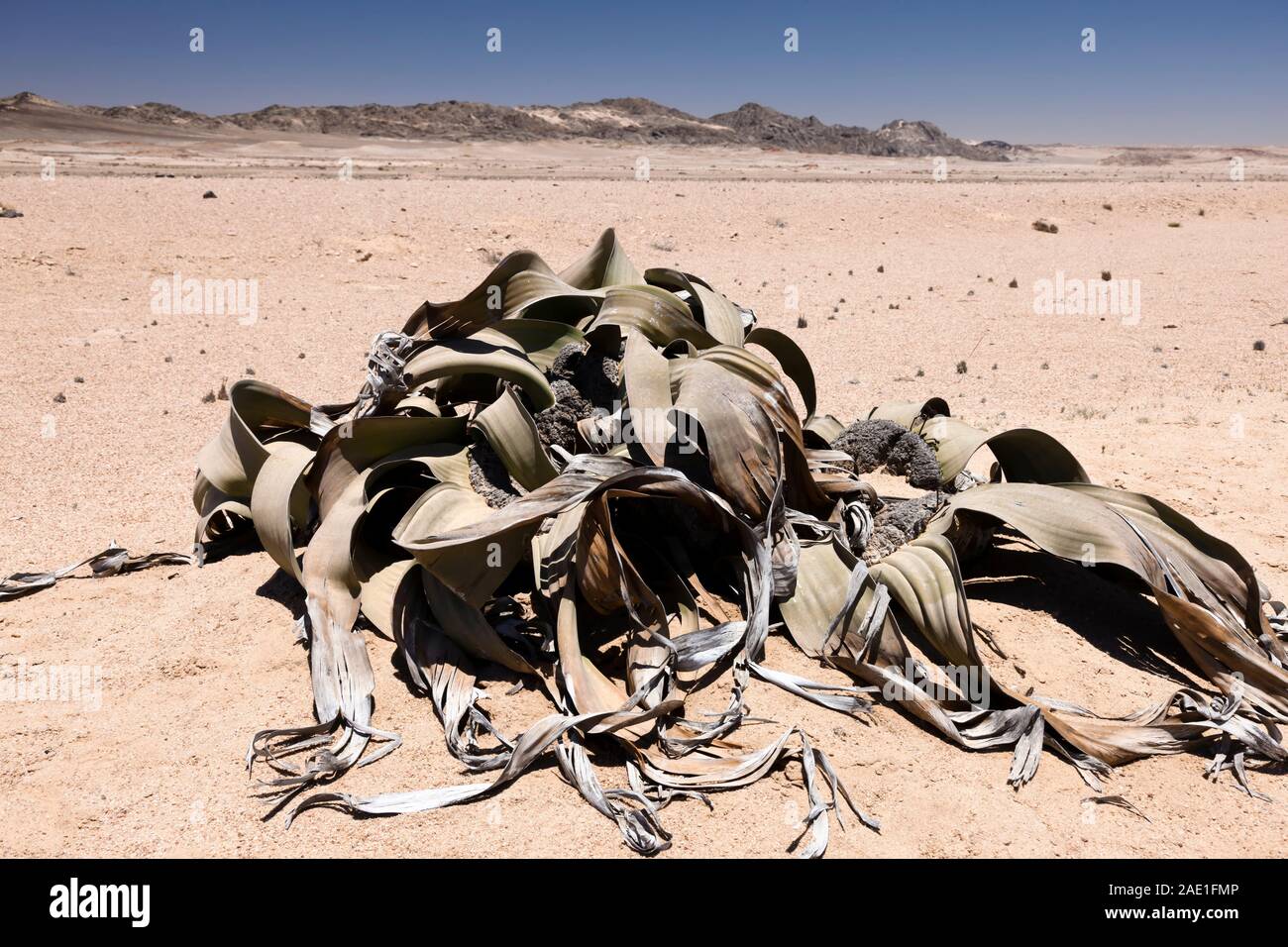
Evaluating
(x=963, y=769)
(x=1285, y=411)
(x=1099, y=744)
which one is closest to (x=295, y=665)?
(x=963, y=769)

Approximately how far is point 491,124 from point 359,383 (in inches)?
2854

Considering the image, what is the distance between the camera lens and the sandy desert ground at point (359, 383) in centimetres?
202

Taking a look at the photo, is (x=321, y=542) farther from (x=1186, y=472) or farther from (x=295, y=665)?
(x=1186, y=472)

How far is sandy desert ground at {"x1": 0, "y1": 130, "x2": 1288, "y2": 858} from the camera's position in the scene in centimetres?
202

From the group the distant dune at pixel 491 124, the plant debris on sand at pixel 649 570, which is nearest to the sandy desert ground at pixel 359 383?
the plant debris on sand at pixel 649 570

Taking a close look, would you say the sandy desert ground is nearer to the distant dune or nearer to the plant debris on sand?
the plant debris on sand

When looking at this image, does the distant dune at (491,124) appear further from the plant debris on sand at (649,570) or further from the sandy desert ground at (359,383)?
the plant debris on sand at (649,570)

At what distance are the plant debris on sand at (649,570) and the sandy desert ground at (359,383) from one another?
8 centimetres

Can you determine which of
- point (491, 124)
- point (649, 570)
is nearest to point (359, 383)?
point (649, 570)

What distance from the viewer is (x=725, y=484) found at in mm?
2539

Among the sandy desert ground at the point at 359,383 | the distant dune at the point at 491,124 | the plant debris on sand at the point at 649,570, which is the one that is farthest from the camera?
the distant dune at the point at 491,124

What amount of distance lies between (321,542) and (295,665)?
1.25 feet

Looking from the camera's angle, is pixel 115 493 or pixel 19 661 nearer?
pixel 19 661

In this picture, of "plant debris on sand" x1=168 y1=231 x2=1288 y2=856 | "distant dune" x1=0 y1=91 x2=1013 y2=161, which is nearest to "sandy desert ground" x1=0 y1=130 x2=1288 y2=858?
"plant debris on sand" x1=168 y1=231 x2=1288 y2=856
